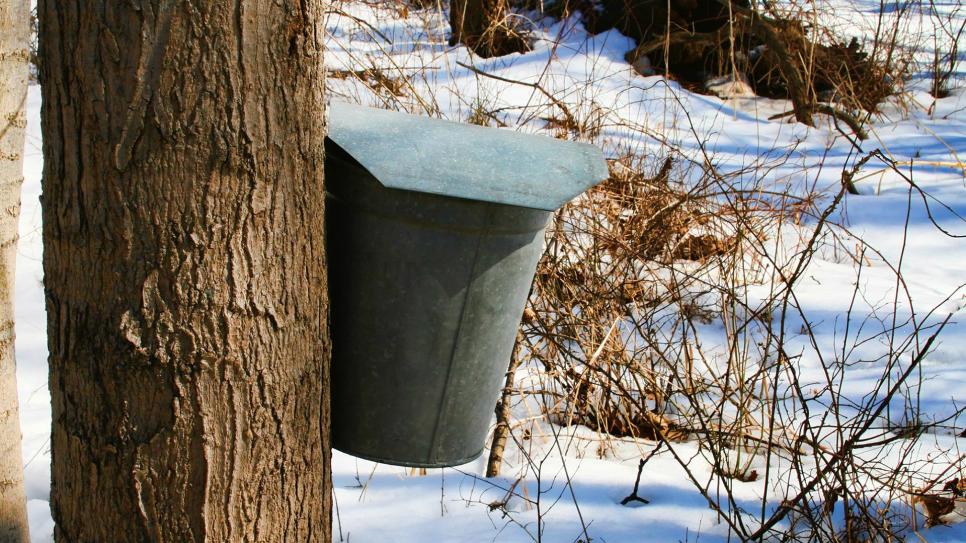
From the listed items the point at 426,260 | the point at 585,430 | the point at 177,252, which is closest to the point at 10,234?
the point at 177,252

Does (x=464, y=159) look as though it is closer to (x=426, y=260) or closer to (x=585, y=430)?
(x=426, y=260)

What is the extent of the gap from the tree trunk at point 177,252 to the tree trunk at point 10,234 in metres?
0.81

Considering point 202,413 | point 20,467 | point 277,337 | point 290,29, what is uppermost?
point 290,29

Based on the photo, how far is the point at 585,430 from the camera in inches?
135

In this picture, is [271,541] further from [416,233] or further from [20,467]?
[20,467]

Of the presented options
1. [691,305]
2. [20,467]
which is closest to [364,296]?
[20,467]

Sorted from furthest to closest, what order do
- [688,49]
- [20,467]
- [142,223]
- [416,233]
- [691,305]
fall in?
1. [688,49]
2. [691,305]
3. [20,467]
4. [416,233]
5. [142,223]

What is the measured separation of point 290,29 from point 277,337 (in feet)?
1.75

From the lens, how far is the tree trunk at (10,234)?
84.4 inches

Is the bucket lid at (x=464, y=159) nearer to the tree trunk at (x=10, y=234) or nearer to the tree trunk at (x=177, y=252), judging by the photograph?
the tree trunk at (x=177, y=252)

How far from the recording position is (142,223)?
136 cm

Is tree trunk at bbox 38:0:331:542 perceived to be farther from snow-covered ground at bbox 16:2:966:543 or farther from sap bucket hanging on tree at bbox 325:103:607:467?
snow-covered ground at bbox 16:2:966:543

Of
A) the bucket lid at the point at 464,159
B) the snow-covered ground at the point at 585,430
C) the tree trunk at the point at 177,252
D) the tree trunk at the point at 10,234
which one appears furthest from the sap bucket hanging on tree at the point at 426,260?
the tree trunk at the point at 10,234

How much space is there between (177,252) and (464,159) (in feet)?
1.84
